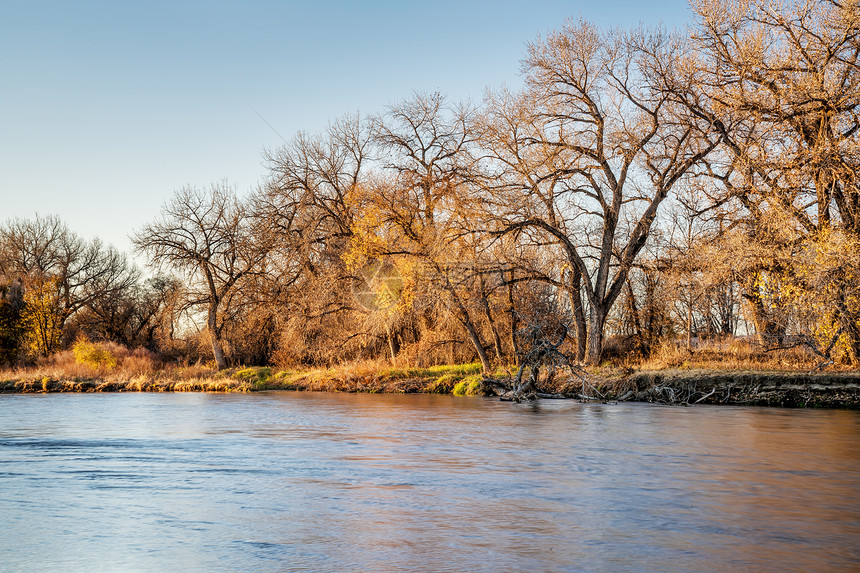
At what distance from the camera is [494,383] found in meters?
28.9

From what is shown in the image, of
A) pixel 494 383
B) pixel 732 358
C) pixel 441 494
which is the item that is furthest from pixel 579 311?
pixel 441 494

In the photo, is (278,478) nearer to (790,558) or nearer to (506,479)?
(506,479)

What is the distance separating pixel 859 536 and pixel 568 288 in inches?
871

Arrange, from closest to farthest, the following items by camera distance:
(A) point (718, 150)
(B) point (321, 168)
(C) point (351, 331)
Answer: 1. (A) point (718, 150)
2. (C) point (351, 331)
3. (B) point (321, 168)

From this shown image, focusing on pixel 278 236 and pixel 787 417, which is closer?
pixel 787 417

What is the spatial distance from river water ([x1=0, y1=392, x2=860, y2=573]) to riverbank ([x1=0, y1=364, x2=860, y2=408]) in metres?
1.79

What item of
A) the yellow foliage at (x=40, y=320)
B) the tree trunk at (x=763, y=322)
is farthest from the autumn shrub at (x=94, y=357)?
the tree trunk at (x=763, y=322)

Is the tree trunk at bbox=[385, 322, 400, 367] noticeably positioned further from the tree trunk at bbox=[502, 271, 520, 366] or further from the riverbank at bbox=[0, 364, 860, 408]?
the tree trunk at bbox=[502, 271, 520, 366]

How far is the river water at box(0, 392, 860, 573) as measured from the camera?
7.82 m

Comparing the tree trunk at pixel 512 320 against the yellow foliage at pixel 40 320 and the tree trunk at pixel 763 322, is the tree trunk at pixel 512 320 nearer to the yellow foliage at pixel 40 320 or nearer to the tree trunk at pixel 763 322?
the tree trunk at pixel 763 322

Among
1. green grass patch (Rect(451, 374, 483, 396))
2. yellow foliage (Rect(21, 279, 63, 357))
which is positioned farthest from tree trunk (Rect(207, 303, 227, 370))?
green grass patch (Rect(451, 374, 483, 396))

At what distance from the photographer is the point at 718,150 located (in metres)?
28.2

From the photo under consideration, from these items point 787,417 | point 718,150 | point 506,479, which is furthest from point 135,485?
point 718,150

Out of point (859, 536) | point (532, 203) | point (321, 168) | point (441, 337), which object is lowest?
point (859, 536)
